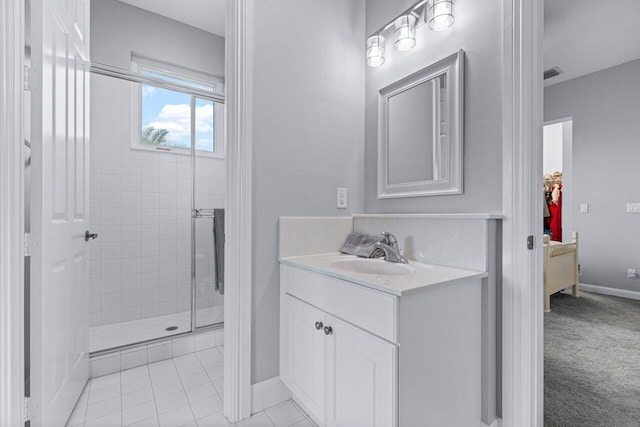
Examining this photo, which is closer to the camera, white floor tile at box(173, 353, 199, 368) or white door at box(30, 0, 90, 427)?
white door at box(30, 0, 90, 427)

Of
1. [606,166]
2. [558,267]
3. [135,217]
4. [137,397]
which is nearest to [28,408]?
[137,397]

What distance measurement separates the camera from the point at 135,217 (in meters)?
2.56

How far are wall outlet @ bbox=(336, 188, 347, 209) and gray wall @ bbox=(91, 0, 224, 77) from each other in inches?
77.7

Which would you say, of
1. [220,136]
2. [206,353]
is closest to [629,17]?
[220,136]

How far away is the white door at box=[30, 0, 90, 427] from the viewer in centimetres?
114

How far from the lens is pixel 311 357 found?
52.4 inches

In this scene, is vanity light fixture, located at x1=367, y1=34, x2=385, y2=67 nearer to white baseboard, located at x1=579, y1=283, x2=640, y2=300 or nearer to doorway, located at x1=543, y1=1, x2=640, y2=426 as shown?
doorway, located at x1=543, y1=1, x2=640, y2=426

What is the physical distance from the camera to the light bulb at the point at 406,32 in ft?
5.16

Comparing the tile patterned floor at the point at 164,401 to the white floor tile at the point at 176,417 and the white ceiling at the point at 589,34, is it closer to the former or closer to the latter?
the white floor tile at the point at 176,417

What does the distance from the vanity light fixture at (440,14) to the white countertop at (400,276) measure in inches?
44.6

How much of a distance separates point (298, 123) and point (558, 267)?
10.5ft

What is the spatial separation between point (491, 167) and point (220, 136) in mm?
2324

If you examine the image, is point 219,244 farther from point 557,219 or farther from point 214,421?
point 557,219

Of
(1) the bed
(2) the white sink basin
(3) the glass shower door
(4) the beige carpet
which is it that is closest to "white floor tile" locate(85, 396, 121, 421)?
(3) the glass shower door
